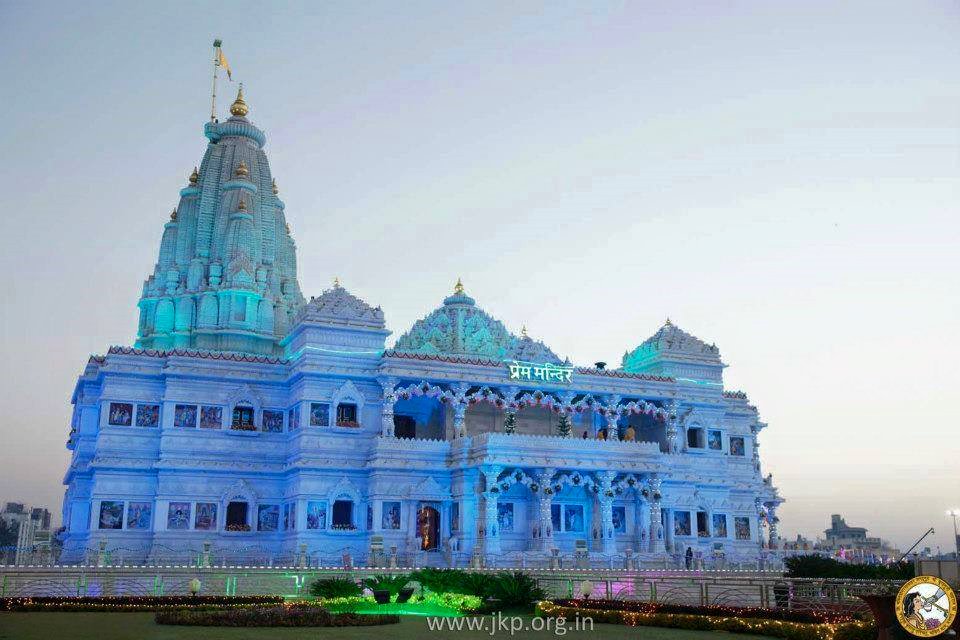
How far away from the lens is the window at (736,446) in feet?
224

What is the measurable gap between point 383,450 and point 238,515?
30.2 feet

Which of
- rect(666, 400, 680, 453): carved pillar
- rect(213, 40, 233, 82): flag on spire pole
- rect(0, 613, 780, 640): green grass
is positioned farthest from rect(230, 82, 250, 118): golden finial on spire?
rect(0, 613, 780, 640): green grass

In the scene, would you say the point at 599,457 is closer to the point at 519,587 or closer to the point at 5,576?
the point at 519,587

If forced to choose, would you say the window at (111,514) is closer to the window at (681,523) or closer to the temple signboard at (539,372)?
the temple signboard at (539,372)

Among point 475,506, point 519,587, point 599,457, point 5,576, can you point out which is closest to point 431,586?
point 519,587

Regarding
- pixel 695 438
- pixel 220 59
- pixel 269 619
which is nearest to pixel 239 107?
pixel 220 59

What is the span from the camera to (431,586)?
3456 centimetres

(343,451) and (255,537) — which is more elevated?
(343,451)

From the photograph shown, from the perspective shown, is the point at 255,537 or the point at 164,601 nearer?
the point at 164,601

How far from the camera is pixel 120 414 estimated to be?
5509cm

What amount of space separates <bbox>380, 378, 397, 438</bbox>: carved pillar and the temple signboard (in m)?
7.65

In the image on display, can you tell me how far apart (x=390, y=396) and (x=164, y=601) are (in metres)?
25.2

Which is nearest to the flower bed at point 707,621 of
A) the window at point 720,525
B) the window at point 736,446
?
the window at point 720,525

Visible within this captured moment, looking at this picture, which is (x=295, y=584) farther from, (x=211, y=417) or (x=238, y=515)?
(x=211, y=417)
